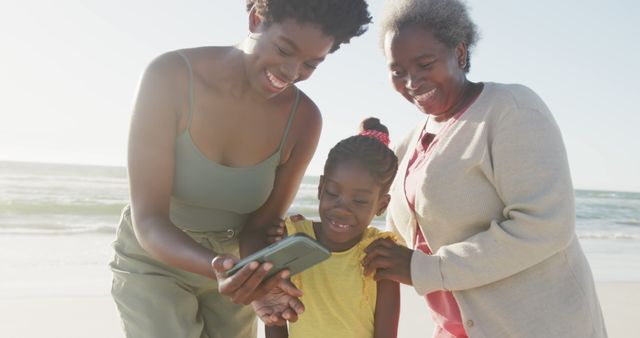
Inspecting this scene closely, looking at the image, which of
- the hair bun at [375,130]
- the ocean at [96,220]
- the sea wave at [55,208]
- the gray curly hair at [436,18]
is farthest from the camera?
the sea wave at [55,208]

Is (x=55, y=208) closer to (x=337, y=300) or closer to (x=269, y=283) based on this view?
(x=337, y=300)

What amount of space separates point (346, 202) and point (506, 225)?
69 centimetres

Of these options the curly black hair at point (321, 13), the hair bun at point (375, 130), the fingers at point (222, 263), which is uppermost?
the curly black hair at point (321, 13)

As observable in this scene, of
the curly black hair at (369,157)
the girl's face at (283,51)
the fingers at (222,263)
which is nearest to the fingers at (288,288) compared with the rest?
the fingers at (222,263)

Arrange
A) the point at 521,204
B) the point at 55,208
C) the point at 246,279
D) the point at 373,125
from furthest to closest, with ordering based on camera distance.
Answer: the point at 55,208, the point at 373,125, the point at 521,204, the point at 246,279

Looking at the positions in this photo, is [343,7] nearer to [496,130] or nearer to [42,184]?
[496,130]

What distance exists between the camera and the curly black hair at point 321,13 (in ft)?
8.59

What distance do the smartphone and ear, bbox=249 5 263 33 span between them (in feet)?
3.04

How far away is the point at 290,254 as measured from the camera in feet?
7.54

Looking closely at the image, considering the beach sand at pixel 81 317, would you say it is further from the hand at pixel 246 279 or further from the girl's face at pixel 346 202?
the hand at pixel 246 279

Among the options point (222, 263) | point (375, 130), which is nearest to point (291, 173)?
point (375, 130)

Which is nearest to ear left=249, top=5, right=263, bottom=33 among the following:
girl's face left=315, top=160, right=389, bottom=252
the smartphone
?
girl's face left=315, top=160, right=389, bottom=252

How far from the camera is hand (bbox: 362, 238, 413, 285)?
2744 mm

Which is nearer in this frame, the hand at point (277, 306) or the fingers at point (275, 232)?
the hand at point (277, 306)
